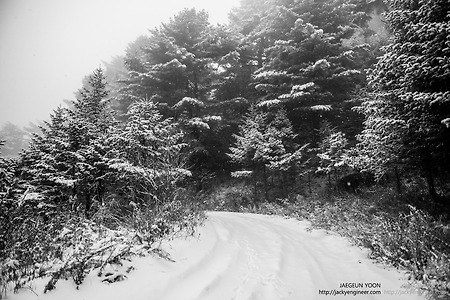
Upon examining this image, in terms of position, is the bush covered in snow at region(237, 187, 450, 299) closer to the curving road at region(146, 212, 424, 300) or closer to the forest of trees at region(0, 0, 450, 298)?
the curving road at region(146, 212, 424, 300)

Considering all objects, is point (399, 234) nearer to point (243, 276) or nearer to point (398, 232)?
point (398, 232)

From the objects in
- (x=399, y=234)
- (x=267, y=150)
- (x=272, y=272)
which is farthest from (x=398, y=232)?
(x=267, y=150)

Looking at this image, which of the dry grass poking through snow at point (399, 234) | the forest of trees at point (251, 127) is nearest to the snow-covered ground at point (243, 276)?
the dry grass poking through snow at point (399, 234)

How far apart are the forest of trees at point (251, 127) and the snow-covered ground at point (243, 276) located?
0.97 m

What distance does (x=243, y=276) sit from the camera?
4.13m

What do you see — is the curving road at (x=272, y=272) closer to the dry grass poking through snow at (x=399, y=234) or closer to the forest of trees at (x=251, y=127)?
the dry grass poking through snow at (x=399, y=234)

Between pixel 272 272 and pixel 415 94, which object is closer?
pixel 272 272

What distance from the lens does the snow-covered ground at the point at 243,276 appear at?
130 inches

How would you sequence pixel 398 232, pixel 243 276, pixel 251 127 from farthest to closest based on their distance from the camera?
1. pixel 251 127
2. pixel 398 232
3. pixel 243 276

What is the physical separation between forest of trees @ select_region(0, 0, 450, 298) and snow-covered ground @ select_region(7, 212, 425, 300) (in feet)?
3.18

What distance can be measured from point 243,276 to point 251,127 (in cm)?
1335

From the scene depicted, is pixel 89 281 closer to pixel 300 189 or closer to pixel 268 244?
pixel 268 244

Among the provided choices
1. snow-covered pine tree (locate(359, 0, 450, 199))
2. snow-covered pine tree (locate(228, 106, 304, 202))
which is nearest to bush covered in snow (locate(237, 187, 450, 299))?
snow-covered pine tree (locate(359, 0, 450, 199))

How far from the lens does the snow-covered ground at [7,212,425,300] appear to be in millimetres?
3305
